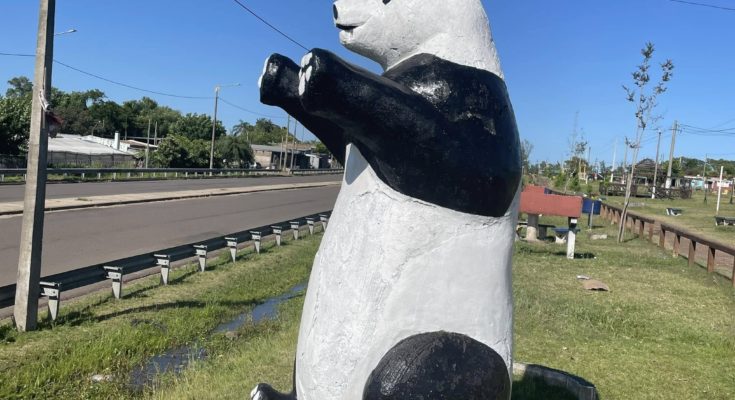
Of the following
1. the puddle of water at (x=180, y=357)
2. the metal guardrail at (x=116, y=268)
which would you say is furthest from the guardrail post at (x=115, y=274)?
the puddle of water at (x=180, y=357)

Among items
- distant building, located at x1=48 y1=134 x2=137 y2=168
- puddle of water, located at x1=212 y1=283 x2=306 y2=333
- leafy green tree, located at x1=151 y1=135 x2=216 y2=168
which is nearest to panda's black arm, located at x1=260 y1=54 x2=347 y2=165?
puddle of water, located at x1=212 y1=283 x2=306 y2=333

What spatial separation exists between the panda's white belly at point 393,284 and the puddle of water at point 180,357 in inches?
130

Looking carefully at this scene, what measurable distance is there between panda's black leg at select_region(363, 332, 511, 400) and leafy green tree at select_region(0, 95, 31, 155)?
30.2m

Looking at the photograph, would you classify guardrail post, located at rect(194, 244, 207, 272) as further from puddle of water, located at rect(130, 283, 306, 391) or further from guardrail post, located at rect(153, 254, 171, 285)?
puddle of water, located at rect(130, 283, 306, 391)

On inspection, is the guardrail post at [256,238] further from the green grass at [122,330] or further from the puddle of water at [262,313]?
the puddle of water at [262,313]

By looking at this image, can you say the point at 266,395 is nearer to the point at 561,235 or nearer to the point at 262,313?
the point at 262,313

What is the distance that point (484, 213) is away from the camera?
6.97 ft

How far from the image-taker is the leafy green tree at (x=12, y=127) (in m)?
28.0

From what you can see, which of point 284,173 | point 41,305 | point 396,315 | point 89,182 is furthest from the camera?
point 284,173

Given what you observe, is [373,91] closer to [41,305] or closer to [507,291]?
[507,291]

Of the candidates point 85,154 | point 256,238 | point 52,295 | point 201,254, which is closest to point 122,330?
point 52,295

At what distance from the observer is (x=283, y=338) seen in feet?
20.4

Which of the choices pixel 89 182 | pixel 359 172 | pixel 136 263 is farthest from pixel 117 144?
pixel 359 172

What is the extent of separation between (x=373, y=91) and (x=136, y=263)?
273 inches
